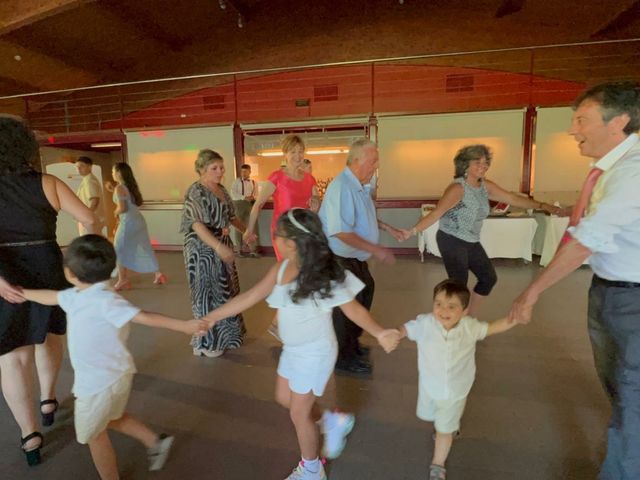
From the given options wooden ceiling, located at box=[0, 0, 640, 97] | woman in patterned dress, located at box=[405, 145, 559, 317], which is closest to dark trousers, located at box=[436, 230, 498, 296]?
woman in patterned dress, located at box=[405, 145, 559, 317]

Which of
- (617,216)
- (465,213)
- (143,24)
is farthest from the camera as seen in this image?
(143,24)

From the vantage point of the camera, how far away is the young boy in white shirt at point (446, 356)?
1716mm

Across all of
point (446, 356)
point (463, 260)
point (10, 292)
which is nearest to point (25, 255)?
point (10, 292)

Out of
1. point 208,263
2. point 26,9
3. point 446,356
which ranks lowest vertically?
point 446,356

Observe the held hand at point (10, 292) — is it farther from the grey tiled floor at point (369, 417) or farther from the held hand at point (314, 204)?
the held hand at point (314, 204)

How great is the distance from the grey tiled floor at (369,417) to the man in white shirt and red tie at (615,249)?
0.52 m

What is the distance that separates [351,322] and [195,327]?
142 cm

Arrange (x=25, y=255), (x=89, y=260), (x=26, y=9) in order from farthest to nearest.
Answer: (x=26, y=9), (x=25, y=255), (x=89, y=260)

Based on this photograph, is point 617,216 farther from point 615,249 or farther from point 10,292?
point 10,292

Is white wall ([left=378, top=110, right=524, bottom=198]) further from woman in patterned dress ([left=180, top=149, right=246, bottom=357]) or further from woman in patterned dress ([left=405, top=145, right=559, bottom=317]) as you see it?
woman in patterned dress ([left=180, top=149, right=246, bottom=357])

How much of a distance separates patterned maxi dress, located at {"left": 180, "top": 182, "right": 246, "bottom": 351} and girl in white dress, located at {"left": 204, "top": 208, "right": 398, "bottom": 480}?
1.33 metres

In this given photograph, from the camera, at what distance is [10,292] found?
1722 millimetres

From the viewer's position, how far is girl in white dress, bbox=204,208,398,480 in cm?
158

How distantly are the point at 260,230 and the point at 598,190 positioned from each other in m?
6.75
